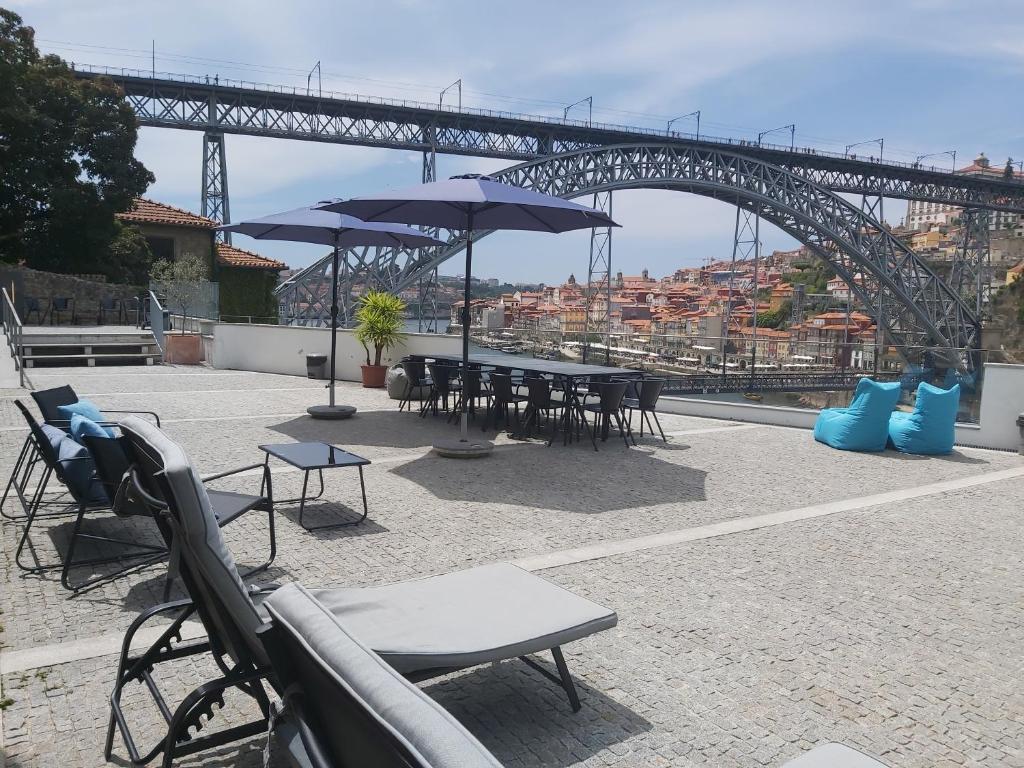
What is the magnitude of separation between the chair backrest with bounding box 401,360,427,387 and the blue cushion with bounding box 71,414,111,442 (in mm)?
5346

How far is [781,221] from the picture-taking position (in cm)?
4406

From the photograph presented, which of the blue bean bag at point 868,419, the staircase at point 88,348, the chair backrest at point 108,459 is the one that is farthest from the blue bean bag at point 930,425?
the staircase at point 88,348

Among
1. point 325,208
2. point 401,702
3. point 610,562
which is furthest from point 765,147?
point 401,702

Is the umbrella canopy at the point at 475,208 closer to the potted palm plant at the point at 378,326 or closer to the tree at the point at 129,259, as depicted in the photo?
the potted palm plant at the point at 378,326

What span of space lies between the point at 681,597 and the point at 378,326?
8688mm

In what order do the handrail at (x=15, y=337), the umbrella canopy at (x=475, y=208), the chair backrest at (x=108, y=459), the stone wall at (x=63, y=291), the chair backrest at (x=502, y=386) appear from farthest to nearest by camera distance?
1. the stone wall at (x=63, y=291)
2. the handrail at (x=15, y=337)
3. the chair backrest at (x=502, y=386)
4. the umbrella canopy at (x=475, y=208)
5. the chair backrest at (x=108, y=459)

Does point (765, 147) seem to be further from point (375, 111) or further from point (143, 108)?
point (143, 108)

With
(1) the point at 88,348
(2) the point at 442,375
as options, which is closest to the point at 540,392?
(2) the point at 442,375

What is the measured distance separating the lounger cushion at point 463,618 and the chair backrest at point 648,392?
5144mm

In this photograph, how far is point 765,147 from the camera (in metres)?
43.7

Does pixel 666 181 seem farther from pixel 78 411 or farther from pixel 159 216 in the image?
pixel 78 411

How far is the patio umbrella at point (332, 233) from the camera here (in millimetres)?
8672

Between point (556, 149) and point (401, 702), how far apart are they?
39492 mm

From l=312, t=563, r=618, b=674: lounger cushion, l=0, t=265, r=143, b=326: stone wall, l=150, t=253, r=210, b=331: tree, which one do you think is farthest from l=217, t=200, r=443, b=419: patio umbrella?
l=0, t=265, r=143, b=326: stone wall
